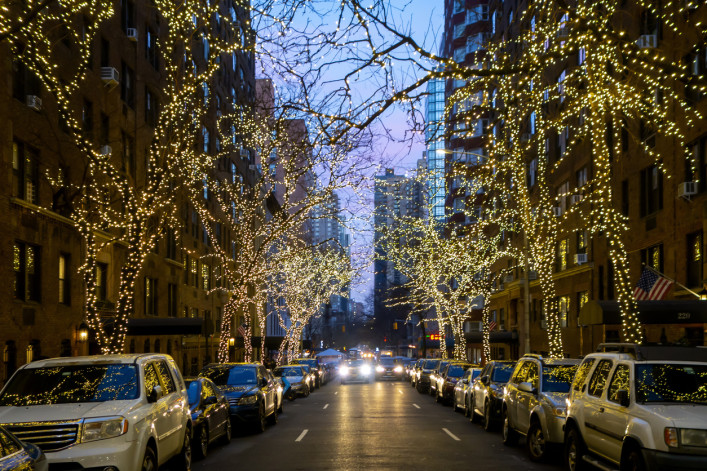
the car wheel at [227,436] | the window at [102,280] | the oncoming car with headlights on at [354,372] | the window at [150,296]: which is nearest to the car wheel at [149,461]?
the car wheel at [227,436]

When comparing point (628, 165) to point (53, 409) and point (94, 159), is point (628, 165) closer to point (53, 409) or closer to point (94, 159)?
point (94, 159)

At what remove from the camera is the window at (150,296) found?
120 feet

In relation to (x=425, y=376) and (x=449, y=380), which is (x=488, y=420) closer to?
(x=449, y=380)

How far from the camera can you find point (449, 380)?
2933 centimetres

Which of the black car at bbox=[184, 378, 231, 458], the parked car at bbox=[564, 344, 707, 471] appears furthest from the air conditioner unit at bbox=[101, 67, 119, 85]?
the parked car at bbox=[564, 344, 707, 471]

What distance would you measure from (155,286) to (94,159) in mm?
17497

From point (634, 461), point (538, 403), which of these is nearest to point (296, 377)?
point (538, 403)

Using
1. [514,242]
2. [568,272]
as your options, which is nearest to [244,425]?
[568,272]

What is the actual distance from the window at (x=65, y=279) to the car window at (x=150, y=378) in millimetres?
16275

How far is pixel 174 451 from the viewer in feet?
37.9

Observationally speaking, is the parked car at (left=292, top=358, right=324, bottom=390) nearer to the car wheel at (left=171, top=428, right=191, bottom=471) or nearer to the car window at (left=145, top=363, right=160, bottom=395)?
the car wheel at (left=171, top=428, right=191, bottom=471)

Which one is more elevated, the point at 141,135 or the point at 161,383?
the point at 141,135

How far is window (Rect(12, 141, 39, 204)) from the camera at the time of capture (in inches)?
890

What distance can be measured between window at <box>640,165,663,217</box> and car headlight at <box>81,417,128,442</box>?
22.8 metres
